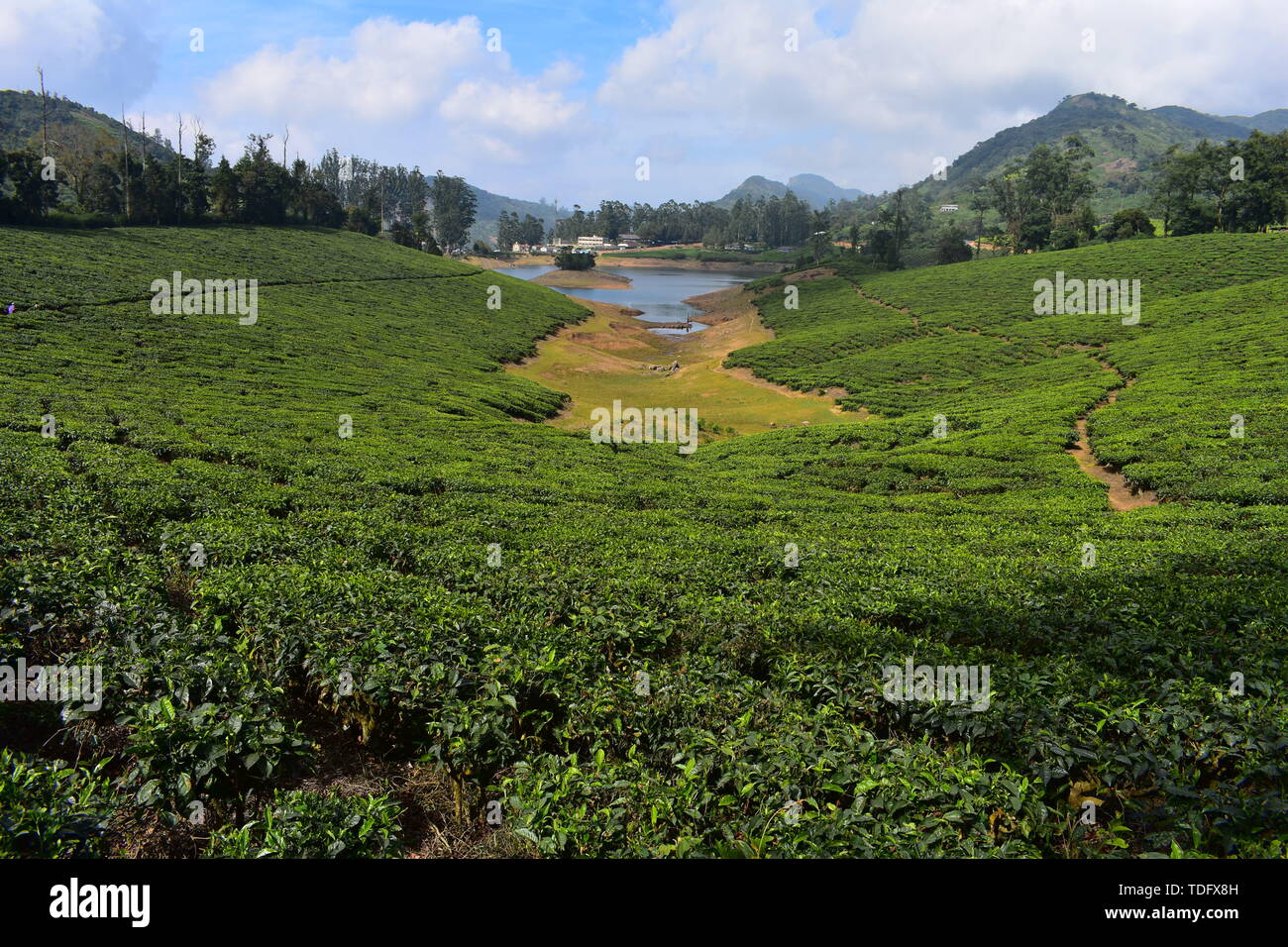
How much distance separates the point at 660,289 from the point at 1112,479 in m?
117

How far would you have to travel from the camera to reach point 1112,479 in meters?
22.4

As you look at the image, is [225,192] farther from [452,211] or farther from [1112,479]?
[1112,479]

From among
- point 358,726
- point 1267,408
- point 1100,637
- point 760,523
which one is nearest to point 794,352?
point 1267,408

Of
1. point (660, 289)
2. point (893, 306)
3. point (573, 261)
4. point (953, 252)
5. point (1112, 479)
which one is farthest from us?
point (573, 261)

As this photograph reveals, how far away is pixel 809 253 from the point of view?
451ft

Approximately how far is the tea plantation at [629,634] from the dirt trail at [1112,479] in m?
0.45

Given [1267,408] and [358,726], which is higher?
[1267,408]

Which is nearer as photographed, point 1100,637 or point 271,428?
point 1100,637

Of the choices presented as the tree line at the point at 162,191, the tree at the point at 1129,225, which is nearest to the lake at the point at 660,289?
the tree line at the point at 162,191

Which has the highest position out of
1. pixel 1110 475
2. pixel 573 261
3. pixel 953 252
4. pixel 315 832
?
pixel 573 261

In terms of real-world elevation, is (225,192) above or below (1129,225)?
above

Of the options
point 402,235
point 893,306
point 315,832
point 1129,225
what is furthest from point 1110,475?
point 402,235
